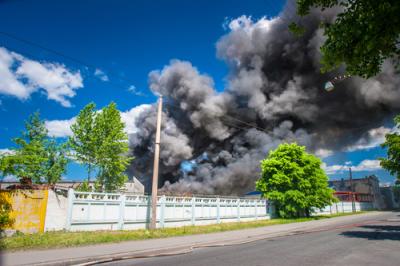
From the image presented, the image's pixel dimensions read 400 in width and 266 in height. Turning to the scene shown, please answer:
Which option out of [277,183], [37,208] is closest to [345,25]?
[37,208]

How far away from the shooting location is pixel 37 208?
38.5 feet

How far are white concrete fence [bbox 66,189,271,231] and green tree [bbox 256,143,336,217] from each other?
17.3ft

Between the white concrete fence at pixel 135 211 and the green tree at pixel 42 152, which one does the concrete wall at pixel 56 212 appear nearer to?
the white concrete fence at pixel 135 211

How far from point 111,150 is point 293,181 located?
18.1m

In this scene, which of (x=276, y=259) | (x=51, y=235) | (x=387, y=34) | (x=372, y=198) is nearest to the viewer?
(x=387, y=34)

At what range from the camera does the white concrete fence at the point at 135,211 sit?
12.7 metres

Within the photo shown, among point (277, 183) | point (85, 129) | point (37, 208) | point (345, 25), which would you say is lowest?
point (37, 208)

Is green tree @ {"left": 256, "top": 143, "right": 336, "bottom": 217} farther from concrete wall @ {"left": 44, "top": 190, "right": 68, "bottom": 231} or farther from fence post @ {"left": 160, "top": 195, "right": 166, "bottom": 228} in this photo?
concrete wall @ {"left": 44, "top": 190, "right": 68, "bottom": 231}

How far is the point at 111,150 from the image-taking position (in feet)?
92.1

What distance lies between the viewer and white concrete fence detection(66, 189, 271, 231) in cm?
1273

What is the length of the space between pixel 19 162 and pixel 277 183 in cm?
2166

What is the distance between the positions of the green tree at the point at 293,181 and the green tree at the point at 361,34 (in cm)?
2031

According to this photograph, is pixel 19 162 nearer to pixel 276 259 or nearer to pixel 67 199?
pixel 67 199

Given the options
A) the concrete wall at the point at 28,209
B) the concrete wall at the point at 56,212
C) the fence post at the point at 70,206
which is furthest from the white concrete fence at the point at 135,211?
Result: the concrete wall at the point at 28,209
